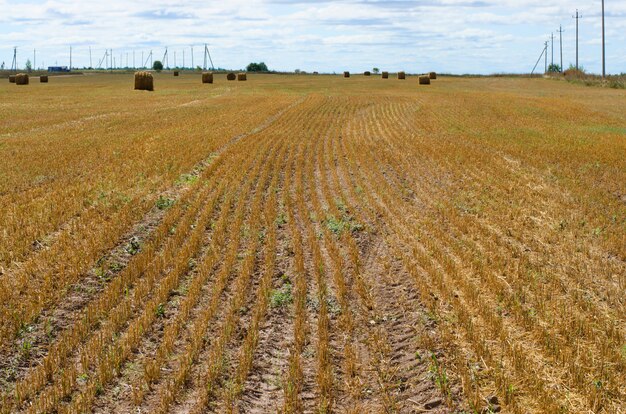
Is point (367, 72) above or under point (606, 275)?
above

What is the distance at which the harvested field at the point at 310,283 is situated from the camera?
6.00m

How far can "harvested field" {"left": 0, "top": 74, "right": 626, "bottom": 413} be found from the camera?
6.00 metres

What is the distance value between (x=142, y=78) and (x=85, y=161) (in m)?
46.3

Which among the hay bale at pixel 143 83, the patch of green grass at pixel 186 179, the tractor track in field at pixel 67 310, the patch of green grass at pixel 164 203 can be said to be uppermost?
the hay bale at pixel 143 83

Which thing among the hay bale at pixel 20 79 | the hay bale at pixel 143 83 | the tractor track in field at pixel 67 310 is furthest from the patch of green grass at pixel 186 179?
the hay bale at pixel 20 79

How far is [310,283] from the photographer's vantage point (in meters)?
8.91

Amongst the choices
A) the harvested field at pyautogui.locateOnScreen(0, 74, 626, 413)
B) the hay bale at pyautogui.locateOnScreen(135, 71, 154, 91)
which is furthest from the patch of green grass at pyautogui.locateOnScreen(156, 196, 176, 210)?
the hay bale at pyautogui.locateOnScreen(135, 71, 154, 91)

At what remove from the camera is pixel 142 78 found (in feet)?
203

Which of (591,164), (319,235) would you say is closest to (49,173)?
(319,235)

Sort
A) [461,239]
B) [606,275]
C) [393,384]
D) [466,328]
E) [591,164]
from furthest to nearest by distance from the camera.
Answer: [591,164] → [461,239] → [606,275] → [466,328] → [393,384]

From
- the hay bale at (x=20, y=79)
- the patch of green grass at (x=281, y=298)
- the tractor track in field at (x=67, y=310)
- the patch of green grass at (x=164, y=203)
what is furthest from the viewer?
the hay bale at (x=20, y=79)

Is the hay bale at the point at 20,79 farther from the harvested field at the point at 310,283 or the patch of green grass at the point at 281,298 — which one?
the patch of green grass at the point at 281,298

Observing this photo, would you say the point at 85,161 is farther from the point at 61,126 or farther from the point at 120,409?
the point at 120,409

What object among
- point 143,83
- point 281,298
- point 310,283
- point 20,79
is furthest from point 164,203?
point 20,79
